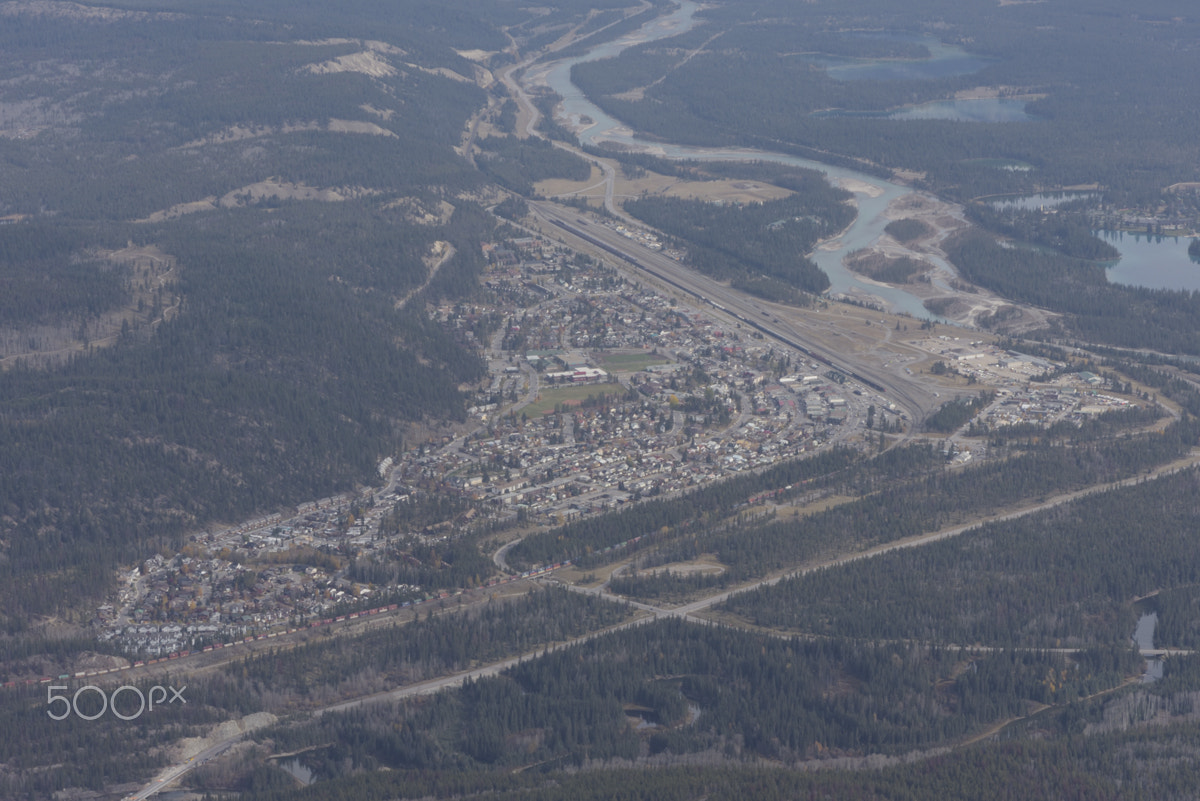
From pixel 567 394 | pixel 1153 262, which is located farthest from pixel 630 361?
pixel 1153 262

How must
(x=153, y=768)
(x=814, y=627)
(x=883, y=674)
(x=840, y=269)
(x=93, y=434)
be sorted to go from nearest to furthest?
(x=153, y=768)
(x=883, y=674)
(x=814, y=627)
(x=93, y=434)
(x=840, y=269)

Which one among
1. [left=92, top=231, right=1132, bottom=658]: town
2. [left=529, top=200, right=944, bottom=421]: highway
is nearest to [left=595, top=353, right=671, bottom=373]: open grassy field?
[left=92, top=231, right=1132, bottom=658]: town

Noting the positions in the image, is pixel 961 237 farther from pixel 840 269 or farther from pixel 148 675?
pixel 148 675

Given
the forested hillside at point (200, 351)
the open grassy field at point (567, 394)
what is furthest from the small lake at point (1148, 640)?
the forested hillside at point (200, 351)

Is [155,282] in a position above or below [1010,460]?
above

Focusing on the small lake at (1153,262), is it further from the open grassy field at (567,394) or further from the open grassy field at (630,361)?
the open grassy field at (567,394)

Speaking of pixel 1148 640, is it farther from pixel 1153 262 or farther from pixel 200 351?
pixel 1153 262

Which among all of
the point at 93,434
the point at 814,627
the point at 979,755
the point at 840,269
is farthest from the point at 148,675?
the point at 840,269

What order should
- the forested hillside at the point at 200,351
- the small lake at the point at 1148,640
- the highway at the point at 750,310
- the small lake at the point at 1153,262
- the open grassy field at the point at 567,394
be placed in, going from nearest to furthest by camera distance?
1. the small lake at the point at 1148,640
2. the forested hillside at the point at 200,351
3. the open grassy field at the point at 567,394
4. the highway at the point at 750,310
5. the small lake at the point at 1153,262

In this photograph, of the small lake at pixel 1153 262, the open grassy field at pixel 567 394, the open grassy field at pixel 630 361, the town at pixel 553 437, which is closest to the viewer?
the town at pixel 553 437
